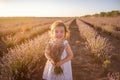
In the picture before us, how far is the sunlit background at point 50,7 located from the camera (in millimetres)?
4371

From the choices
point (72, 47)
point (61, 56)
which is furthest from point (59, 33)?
point (72, 47)

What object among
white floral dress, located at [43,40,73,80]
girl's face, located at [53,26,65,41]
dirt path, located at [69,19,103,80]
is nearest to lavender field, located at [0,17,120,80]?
dirt path, located at [69,19,103,80]

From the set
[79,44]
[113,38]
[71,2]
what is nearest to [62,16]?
[71,2]

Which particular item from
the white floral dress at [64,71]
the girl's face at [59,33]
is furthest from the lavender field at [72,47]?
the girl's face at [59,33]

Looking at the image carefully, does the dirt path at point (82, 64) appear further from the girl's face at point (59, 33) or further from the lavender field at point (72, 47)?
the girl's face at point (59, 33)

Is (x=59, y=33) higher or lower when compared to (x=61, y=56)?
higher

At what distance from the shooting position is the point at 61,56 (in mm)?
3684

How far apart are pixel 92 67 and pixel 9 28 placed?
121cm

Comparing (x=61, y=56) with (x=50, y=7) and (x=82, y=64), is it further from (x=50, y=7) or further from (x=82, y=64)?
(x=50, y=7)

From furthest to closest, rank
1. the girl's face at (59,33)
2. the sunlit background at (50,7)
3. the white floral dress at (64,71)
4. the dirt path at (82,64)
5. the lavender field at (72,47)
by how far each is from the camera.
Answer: the sunlit background at (50,7)
the dirt path at (82,64)
the lavender field at (72,47)
the white floral dress at (64,71)
the girl's face at (59,33)

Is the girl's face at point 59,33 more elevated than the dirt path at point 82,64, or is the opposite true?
the girl's face at point 59,33

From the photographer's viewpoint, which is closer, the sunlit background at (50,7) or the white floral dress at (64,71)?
the white floral dress at (64,71)

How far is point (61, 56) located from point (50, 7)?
0.91m

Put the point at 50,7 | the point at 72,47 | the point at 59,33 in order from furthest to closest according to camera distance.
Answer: the point at 72,47, the point at 50,7, the point at 59,33
